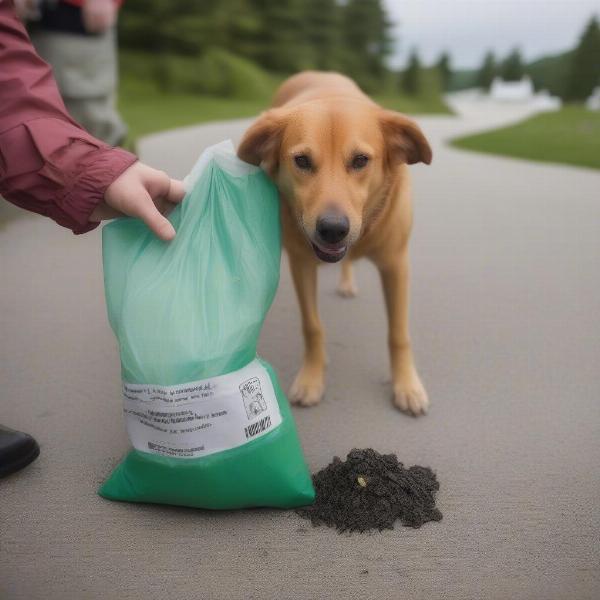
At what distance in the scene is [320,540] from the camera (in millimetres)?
1472

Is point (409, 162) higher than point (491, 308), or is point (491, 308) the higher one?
point (409, 162)

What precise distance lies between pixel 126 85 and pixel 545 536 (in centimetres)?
1802

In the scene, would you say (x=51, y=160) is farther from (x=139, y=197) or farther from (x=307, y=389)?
(x=307, y=389)

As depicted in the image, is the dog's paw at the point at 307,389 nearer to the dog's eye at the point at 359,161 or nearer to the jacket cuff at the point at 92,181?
the dog's eye at the point at 359,161

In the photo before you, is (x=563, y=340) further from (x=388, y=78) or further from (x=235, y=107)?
(x=388, y=78)

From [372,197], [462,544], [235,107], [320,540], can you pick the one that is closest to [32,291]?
[372,197]

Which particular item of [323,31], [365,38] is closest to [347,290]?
[323,31]

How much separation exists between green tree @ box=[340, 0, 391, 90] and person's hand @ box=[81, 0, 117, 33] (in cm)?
2314

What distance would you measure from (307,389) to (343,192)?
2.40ft

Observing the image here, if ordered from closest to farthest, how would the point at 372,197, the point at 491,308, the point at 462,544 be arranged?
the point at 462,544 < the point at 372,197 < the point at 491,308

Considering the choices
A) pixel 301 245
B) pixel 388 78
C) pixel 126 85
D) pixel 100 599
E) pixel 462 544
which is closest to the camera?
pixel 100 599

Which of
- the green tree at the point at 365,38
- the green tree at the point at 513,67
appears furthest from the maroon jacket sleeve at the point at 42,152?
the green tree at the point at 513,67

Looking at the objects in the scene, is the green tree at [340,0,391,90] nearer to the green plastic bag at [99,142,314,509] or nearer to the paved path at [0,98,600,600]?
the paved path at [0,98,600,600]

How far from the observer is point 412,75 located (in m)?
27.5
